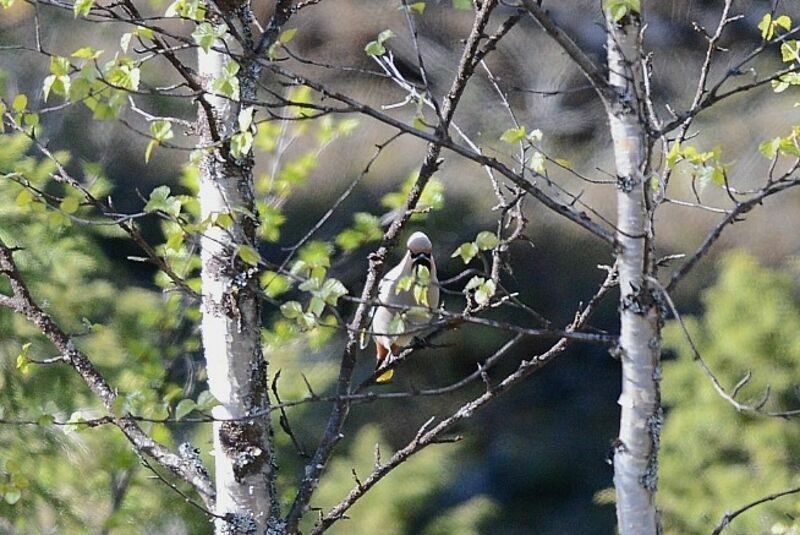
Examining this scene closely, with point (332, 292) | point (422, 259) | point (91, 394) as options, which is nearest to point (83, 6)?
point (332, 292)

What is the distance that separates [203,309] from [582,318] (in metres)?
0.62

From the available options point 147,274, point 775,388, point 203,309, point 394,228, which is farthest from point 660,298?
point 147,274

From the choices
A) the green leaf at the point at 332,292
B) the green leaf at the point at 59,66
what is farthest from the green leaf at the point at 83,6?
the green leaf at the point at 332,292

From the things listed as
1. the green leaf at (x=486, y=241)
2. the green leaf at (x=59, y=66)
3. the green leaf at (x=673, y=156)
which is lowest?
the green leaf at (x=486, y=241)

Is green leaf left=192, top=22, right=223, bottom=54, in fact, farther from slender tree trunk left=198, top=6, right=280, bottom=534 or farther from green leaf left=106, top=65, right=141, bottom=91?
slender tree trunk left=198, top=6, right=280, bottom=534

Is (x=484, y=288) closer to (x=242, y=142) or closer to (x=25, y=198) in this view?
(x=242, y=142)

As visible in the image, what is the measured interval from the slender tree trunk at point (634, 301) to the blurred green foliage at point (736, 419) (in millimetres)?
2018

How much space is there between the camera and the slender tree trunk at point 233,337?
177cm

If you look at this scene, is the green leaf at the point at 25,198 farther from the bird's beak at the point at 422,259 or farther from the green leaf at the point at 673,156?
the bird's beak at the point at 422,259

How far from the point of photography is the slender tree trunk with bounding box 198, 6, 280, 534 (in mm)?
1766

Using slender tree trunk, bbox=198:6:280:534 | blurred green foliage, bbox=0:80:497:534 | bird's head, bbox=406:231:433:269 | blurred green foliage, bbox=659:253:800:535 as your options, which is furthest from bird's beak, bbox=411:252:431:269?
blurred green foliage, bbox=659:253:800:535

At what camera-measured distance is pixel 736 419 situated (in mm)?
3500

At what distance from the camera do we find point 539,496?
495 cm

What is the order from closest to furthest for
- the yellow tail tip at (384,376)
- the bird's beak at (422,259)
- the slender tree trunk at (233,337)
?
the slender tree trunk at (233,337), the yellow tail tip at (384,376), the bird's beak at (422,259)
